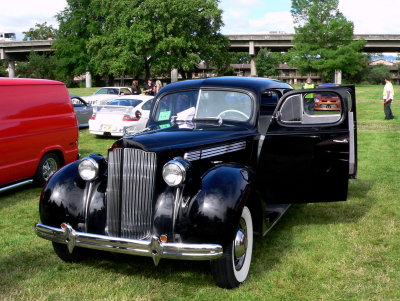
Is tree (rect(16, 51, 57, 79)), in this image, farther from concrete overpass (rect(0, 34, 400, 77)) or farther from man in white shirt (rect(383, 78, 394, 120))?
man in white shirt (rect(383, 78, 394, 120))

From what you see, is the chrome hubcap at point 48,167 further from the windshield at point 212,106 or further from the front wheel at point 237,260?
the front wheel at point 237,260

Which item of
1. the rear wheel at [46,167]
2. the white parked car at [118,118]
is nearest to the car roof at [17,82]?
the rear wheel at [46,167]

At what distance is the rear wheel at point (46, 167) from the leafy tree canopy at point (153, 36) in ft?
128

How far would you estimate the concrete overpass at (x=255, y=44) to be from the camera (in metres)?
69.7

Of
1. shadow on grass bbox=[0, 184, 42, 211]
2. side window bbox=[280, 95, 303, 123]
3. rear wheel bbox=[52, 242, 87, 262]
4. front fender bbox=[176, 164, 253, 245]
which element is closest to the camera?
front fender bbox=[176, 164, 253, 245]

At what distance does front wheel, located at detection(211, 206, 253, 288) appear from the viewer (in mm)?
4309

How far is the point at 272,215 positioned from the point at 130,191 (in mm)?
1971

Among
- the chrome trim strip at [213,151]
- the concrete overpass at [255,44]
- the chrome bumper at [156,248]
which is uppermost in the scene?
the concrete overpass at [255,44]

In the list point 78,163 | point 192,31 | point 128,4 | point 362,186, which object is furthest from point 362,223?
point 192,31

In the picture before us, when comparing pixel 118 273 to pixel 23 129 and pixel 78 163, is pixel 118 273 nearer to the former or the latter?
pixel 78 163

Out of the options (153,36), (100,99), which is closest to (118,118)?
(100,99)

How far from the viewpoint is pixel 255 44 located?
7475 centimetres

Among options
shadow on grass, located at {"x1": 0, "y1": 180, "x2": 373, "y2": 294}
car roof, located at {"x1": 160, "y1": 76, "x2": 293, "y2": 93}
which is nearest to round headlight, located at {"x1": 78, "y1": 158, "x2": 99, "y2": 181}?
shadow on grass, located at {"x1": 0, "y1": 180, "x2": 373, "y2": 294}

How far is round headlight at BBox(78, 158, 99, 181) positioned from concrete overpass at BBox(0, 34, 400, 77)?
215ft
